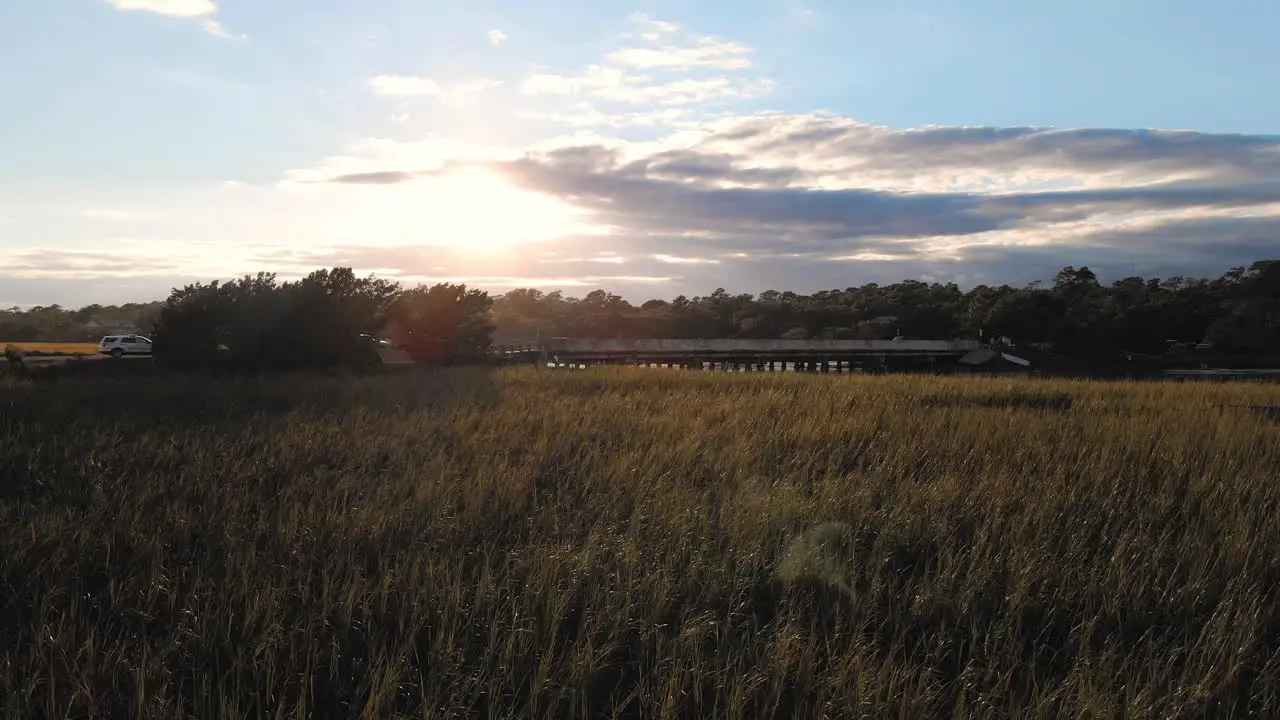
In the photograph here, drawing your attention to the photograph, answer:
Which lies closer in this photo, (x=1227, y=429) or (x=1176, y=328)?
(x=1227, y=429)

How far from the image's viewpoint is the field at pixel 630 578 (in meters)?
3.98

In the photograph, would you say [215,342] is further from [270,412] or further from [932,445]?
[932,445]

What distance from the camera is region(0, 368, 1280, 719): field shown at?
3979 millimetres

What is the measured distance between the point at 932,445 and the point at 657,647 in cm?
668

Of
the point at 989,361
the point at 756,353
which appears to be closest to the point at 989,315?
the point at 989,361

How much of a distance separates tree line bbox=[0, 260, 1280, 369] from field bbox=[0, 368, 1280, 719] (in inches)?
774

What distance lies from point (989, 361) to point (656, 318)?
38.9 meters

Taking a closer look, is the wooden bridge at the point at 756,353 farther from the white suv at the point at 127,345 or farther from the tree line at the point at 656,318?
the white suv at the point at 127,345

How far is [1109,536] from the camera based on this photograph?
6.50 metres

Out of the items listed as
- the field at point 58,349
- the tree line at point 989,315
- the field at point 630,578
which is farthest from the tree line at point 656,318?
the field at point 630,578

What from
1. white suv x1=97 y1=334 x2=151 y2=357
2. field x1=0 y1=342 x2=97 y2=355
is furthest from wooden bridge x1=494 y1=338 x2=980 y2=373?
field x1=0 y1=342 x2=97 y2=355

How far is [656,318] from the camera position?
9025 centimetres

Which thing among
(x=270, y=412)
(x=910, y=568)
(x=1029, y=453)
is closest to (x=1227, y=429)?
(x=1029, y=453)

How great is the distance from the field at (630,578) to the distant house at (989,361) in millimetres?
45463
